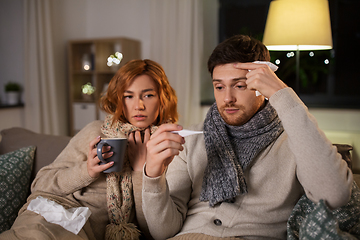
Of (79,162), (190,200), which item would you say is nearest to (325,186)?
(190,200)

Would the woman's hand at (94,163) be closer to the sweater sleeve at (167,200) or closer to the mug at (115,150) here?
the mug at (115,150)

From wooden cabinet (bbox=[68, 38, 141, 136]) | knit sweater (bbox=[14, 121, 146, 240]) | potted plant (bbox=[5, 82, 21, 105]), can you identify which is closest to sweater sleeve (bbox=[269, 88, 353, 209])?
knit sweater (bbox=[14, 121, 146, 240])

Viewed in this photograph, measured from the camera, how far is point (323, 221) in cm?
87

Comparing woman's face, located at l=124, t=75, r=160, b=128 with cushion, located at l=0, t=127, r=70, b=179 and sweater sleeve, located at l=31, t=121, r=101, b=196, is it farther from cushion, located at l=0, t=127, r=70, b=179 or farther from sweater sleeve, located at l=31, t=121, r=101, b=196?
cushion, located at l=0, t=127, r=70, b=179

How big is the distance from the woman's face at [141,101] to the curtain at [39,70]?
8.99ft

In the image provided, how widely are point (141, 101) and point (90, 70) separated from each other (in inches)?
108

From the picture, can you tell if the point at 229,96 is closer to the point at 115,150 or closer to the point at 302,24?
the point at 115,150

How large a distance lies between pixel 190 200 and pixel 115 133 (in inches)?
16.0

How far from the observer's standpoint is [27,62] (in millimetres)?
3686

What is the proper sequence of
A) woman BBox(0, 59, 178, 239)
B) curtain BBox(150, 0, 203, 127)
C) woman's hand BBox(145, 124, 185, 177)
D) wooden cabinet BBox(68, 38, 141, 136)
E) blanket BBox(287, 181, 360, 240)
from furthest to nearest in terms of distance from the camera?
wooden cabinet BBox(68, 38, 141, 136), curtain BBox(150, 0, 203, 127), woman BBox(0, 59, 178, 239), woman's hand BBox(145, 124, 185, 177), blanket BBox(287, 181, 360, 240)

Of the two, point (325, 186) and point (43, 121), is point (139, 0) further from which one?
point (325, 186)

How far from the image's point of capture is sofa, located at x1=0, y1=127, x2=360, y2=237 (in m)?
1.41

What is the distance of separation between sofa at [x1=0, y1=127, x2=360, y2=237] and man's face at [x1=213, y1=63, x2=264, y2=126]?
44 centimetres

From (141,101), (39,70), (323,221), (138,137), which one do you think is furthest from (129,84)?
(39,70)
